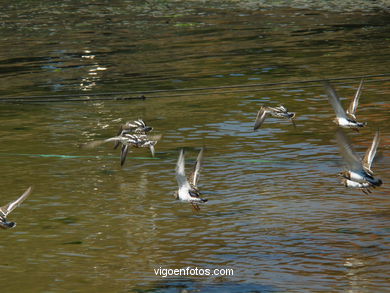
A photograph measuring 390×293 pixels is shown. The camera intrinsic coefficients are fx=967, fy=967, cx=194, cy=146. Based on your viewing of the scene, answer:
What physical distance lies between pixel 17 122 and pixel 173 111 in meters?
→ 2.31

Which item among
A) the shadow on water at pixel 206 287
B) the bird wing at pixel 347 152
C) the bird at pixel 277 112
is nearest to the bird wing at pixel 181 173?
the shadow on water at pixel 206 287

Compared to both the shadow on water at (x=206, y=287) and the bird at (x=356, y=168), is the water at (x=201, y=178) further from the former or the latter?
the bird at (x=356, y=168)

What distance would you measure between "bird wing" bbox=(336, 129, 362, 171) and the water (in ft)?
1.77

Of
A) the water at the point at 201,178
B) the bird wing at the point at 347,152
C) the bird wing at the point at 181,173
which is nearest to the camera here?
the bird wing at the point at 347,152

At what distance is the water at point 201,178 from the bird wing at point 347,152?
540 mm

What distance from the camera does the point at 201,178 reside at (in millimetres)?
10641

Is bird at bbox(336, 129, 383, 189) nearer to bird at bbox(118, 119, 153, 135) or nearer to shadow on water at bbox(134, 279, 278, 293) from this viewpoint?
shadow on water at bbox(134, 279, 278, 293)

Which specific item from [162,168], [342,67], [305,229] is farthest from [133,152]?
[342,67]

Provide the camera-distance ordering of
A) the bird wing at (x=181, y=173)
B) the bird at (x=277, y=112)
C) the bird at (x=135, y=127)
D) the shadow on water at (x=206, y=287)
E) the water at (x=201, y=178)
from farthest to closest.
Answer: the bird at (x=135, y=127) < the bird at (x=277, y=112) < the water at (x=201, y=178) < the shadow on water at (x=206, y=287) < the bird wing at (x=181, y=173)

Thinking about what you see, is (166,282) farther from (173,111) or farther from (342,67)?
(342,67)

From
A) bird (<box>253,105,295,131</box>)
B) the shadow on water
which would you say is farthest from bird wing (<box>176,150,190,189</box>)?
bird (<box>253,105,295,131</box>)

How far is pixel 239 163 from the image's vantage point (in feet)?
36.8

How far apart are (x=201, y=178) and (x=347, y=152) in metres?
3.80

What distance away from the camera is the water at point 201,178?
7.73 meters
